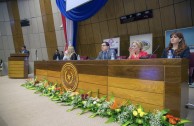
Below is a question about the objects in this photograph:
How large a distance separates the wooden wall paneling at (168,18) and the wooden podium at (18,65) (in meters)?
4.99

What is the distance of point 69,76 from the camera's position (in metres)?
3.57

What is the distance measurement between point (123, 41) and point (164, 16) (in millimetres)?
1513

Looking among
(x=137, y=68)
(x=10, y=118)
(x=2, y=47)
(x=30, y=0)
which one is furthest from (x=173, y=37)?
(x=2, y=47)

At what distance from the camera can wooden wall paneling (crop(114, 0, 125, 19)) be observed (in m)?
5.99

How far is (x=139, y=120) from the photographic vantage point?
2020 mm

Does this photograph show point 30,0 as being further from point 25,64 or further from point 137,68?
point 137,68

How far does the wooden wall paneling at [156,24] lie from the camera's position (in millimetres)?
5212

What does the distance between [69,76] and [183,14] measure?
10.6 feet

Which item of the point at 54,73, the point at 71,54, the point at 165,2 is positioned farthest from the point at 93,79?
the point at 165,2

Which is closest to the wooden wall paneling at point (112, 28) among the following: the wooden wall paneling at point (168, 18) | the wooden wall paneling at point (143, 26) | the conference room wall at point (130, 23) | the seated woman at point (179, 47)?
the conference room wall at point (130, 23)

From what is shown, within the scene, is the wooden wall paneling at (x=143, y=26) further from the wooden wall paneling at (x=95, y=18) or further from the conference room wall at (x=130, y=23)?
the wooden wall paneling at (x=95, y=18)

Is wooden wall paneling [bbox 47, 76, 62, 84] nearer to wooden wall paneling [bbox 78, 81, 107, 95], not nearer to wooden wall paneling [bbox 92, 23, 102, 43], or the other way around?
wooden wall paneling [bbox 78, 81, 107, 95]

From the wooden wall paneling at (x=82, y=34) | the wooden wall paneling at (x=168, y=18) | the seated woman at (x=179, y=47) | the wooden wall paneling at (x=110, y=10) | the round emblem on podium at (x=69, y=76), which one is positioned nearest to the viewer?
the seated woman at (x=179, y=47)

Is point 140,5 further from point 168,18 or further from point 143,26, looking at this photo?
point 168,18
